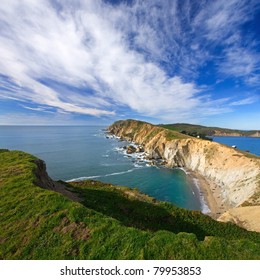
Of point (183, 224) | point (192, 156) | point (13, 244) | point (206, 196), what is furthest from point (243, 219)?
point (192, 156)

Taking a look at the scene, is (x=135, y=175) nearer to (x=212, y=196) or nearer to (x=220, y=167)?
(x=212, y=196)

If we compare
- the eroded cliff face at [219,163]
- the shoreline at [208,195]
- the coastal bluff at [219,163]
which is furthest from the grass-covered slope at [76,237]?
the eroded cliff face at [219,163]

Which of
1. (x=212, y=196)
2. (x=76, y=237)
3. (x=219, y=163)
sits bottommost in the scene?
(x=212, y=196)

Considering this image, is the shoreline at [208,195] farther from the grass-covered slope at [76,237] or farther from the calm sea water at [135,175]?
the grass-covered slope at [76,237]

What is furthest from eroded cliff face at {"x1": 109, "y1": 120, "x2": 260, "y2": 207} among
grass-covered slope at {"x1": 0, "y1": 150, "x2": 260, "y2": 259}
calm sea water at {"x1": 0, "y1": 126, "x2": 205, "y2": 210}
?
grass-covered slope at {"x1": 0, "y1": 150, "x2": 260, "y2": 259}

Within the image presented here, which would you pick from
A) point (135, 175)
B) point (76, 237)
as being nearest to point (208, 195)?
point (135, 175)

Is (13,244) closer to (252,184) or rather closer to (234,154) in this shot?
(252,184)
